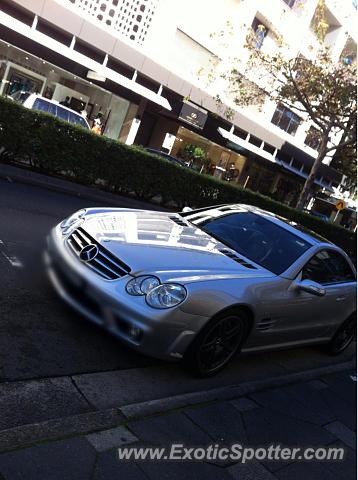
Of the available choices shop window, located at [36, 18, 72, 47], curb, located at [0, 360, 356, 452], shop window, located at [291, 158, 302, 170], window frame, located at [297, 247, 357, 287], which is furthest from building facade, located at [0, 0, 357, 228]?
curb, located at [0, 360, 356, 452]

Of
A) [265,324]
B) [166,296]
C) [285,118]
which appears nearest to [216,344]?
[265,324]

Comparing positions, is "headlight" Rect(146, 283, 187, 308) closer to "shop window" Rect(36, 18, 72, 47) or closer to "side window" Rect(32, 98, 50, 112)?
"side window" Rect(32, 98, 50, 112)

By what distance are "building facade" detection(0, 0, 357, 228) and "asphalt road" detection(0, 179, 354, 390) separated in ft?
50.3

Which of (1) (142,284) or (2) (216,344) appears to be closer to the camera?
(1) (142,284)

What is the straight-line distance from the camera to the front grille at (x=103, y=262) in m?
3.97

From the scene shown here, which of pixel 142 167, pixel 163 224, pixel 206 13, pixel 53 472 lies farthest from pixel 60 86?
pixel 53 472

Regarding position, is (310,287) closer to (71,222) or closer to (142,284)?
(142,284)

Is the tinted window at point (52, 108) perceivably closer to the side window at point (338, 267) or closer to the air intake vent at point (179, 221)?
the air intake vent at point (179, 221)

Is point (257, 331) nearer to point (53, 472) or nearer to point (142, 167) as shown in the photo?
point (53, 472)

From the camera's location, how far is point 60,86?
21.7 m

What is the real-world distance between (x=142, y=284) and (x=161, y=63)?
2032 centimetres

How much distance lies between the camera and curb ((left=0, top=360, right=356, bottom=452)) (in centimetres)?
261

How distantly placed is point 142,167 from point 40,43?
883 cm

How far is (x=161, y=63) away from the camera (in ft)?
73.5
